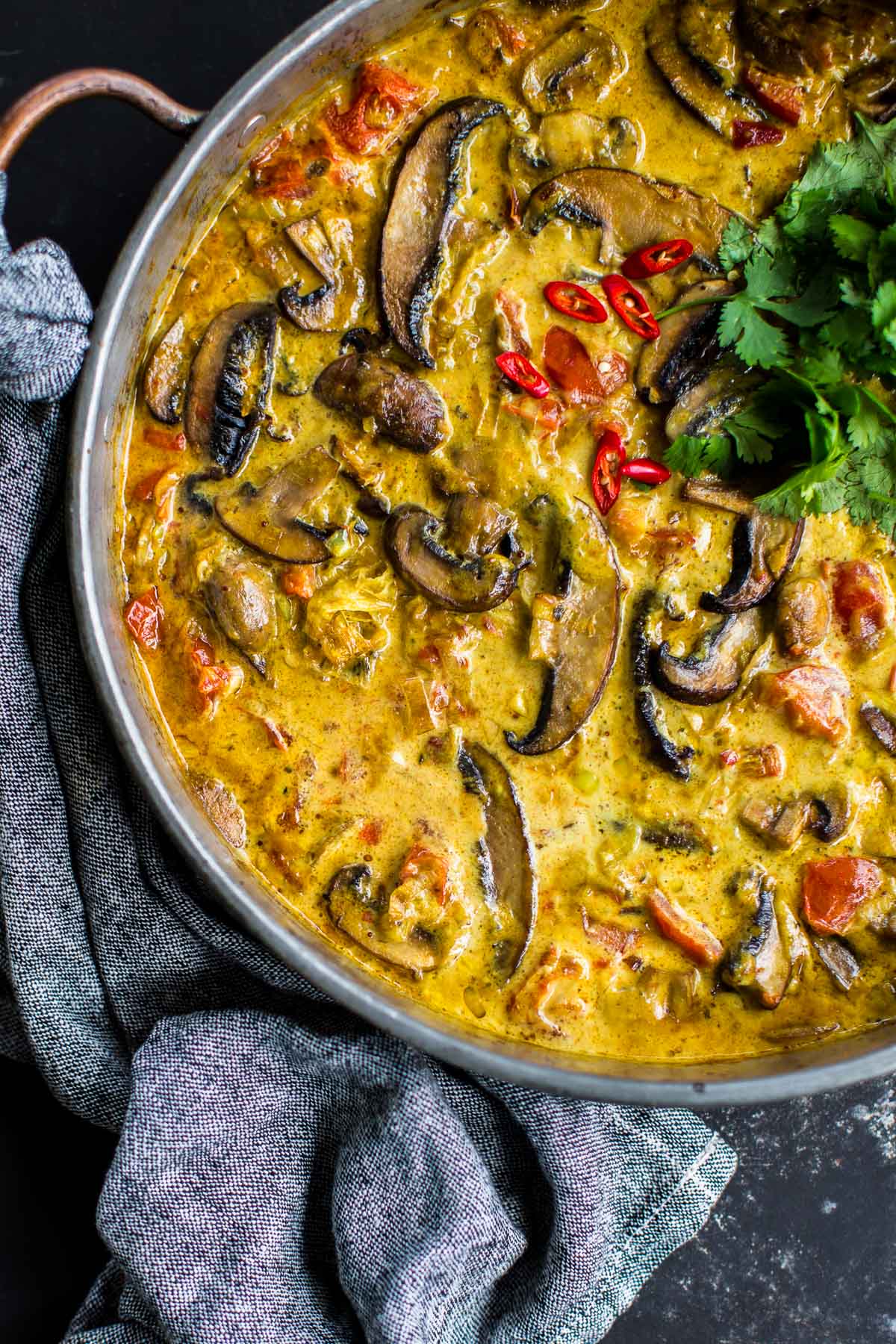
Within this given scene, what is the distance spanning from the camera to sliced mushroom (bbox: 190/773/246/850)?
9.84ft

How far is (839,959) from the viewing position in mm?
2998

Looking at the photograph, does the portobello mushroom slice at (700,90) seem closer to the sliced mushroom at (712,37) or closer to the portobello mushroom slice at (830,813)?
the sliced mushroom at (712,37)

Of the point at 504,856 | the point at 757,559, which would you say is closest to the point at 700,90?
the point at 757,559

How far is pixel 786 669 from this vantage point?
2.94m

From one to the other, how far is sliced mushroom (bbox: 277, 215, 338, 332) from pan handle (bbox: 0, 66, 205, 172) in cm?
35

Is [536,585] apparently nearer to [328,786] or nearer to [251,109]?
[328,786]

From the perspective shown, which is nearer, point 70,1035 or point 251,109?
point 251,109

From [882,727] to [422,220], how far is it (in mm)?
1671

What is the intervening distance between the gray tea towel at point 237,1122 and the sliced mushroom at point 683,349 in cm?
146

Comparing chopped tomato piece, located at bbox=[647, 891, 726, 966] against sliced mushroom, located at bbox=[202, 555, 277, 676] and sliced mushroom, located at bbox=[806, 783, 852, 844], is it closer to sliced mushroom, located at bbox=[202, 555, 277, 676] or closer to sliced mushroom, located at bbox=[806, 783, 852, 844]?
sliced mushroom, located at bbox=[806, 783, 852, 844]

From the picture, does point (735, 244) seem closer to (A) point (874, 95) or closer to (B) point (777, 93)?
(B) point (777, 93)

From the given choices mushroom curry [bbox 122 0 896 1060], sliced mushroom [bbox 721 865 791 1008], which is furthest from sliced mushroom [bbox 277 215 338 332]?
sliced mushroom [bbox 721 865 791 1008]

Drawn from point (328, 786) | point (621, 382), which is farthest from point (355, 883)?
point (621, 382)

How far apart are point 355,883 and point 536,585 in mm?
854
